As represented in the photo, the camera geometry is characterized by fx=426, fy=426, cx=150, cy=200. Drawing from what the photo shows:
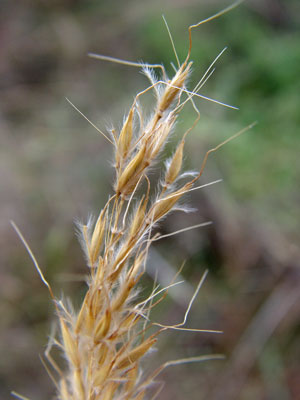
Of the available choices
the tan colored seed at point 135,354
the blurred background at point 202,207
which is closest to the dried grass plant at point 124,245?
the tan colored seed at point 135,354

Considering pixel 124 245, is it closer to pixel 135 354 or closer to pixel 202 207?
pixel 135 354

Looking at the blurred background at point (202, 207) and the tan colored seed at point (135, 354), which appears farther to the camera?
the blurred background at point (202, 207)

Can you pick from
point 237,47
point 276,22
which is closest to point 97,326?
point 237,47

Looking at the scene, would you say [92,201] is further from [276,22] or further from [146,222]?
[276,22]

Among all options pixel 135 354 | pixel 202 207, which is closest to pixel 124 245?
pixel 135 354

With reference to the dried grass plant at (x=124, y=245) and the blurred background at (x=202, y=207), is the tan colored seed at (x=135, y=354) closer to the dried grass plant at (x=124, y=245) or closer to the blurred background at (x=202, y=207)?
the dried grass plant at (x=124, y=245)

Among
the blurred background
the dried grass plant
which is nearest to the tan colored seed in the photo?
the dried grass plant

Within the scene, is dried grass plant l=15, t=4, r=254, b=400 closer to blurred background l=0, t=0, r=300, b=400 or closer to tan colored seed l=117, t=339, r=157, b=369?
tan colored seed l=117, t=339, r=157, b=369

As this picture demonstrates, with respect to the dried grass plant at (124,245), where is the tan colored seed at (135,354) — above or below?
below

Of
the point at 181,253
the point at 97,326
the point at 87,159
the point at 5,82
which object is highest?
the point at 97,326
